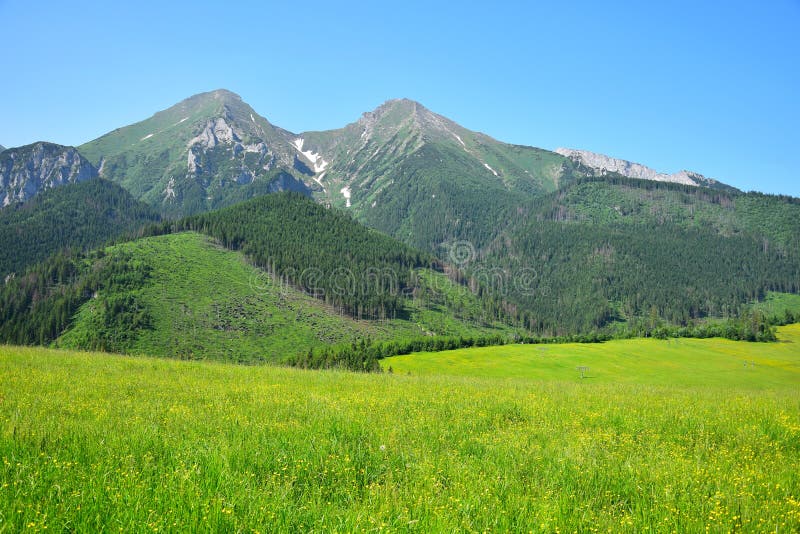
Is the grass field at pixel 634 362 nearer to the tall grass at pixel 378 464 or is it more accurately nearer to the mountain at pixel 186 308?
the mountain at pixel 186 308

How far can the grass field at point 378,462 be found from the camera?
590 centimetres

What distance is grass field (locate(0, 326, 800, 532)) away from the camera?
19.4 feet

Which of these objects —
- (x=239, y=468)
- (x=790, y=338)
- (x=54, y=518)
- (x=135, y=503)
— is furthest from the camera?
(x=790, y=338)

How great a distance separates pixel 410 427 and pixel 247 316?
14771 centimetres

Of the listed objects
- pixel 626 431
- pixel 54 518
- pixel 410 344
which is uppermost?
pixel 54 518

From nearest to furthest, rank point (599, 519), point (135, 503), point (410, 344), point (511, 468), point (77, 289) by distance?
point (135, 503) → point (599, 519) → point (511, 468) → point (410, 344) → point (77, 289)

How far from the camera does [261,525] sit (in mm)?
5457

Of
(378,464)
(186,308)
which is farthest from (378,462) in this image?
(186,308)

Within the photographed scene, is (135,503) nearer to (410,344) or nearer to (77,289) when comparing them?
(410,344)

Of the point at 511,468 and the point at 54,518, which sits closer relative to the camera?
the point at 54,518

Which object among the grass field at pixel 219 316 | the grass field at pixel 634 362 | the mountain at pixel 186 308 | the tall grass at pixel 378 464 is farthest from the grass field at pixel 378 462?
the mountain at pixel 186 308

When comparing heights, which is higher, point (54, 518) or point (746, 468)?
point (54, 518)

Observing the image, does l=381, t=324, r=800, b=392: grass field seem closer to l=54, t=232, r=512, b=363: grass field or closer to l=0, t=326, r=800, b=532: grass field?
l=0, t=326, r=800, b=532: grass field

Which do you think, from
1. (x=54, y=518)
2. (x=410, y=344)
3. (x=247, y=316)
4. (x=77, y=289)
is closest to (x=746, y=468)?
(x=54, y=518)
